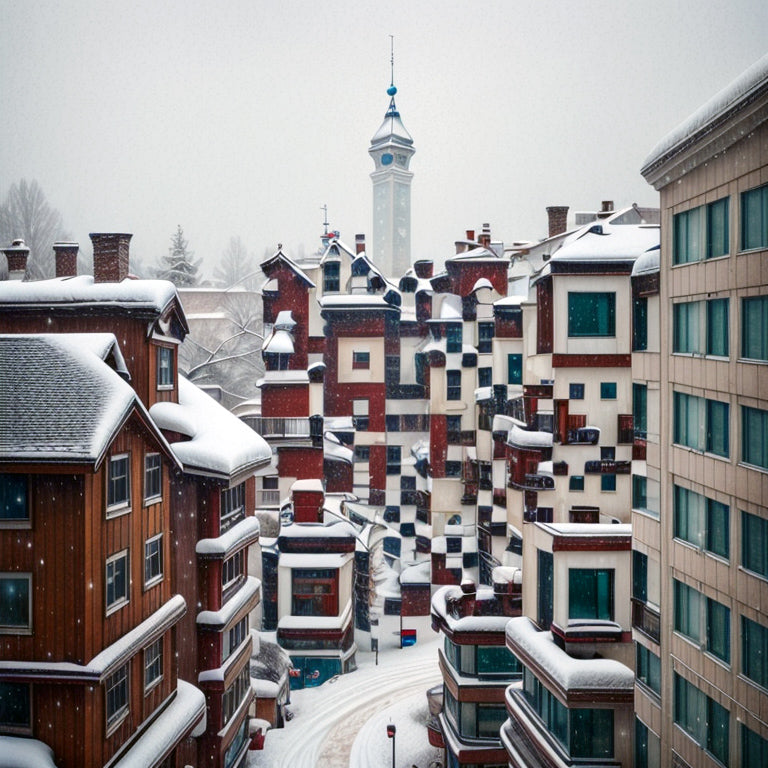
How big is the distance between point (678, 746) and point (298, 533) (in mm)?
20116

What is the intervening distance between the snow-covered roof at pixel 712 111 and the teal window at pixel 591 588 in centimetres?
966

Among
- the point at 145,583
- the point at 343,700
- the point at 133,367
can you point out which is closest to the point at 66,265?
the point at 133,367

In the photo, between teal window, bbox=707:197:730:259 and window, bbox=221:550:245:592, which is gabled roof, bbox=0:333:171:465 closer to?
window, bbox=221:550:245:592

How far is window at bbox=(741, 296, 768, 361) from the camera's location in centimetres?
1153

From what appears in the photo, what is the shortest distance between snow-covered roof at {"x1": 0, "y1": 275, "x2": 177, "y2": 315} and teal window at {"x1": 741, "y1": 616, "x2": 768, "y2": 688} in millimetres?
14140

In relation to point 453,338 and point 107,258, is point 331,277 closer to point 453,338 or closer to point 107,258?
point 453,338

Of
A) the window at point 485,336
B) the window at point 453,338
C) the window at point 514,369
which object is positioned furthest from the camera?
the window at point 453,338

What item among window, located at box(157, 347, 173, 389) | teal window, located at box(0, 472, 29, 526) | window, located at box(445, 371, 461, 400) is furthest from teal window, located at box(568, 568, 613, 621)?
window, located at box(445, 371, 461, 400)

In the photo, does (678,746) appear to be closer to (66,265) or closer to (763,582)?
(763,582)

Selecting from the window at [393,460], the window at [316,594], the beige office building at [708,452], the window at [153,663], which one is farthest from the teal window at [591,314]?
the window at [393,460]

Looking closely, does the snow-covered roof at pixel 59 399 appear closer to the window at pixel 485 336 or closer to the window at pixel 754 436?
the window at pixel 754 436

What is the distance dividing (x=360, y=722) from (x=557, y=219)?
74.2 feet

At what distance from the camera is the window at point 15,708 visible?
14.1 m

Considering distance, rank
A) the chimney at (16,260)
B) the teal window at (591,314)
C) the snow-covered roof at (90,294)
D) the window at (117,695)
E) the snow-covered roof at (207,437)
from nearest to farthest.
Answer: the window at (117,695) < the snow-covered roof at (90,294) < the snow-covered roof at (207,437) < the teal window at (591,314) < the chimney at (16,260)
